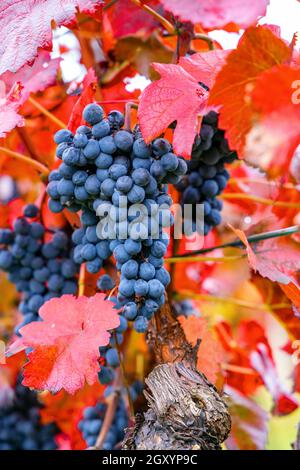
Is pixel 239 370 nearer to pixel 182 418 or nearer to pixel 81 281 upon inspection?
pixel 81 281

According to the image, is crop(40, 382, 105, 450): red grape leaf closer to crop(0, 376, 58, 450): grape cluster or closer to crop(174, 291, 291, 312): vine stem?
crop(0, 376, 58, 450): grape cluster

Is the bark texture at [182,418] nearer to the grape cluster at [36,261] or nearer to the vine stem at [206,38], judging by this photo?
the grape cluster at [36,261]

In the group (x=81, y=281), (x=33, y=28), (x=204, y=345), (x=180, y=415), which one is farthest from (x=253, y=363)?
(x=33, y=28)

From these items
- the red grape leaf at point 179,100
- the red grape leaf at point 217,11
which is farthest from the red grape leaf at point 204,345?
the red grape leaf at point 217,11

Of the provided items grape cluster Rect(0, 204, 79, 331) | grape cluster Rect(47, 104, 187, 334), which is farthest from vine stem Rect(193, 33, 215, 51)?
grape cluster Rect(0, 204, 79, 331)
